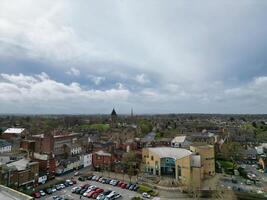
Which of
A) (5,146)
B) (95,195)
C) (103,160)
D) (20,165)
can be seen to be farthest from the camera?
(5,146)

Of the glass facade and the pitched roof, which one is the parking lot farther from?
the glass facade

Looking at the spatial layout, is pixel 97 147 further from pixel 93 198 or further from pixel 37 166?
pixel 93 198

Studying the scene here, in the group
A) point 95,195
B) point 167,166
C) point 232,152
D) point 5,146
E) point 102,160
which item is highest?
point 5,146

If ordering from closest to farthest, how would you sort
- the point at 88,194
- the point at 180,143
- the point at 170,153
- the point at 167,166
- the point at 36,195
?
the point at 36,195 < the point at 88,194 < the point at 167,166 < the point at 170,153 < the point at 180,143

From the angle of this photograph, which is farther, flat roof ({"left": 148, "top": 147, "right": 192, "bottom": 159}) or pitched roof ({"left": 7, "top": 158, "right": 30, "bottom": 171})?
flat roof ({"left": 148, "top": 147, "right": 192, "bottom": 159})

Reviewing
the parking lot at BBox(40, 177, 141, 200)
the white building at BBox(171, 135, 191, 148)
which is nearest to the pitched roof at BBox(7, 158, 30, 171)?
the parking lot at BBox(40, 177, 141, 200)

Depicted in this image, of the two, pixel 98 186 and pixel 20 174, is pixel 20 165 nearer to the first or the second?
pixel 20 174

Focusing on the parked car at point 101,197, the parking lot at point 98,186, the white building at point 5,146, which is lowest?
the parking lot at point 98,186

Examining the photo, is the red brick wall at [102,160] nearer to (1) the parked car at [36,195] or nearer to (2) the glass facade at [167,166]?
(2) the glass facade at [167,166]

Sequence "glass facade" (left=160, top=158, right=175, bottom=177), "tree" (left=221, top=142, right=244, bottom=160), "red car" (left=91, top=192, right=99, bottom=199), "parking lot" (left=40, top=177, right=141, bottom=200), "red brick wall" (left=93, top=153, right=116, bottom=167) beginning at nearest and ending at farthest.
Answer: "red car" (left=91, top=192, right=99, bottom=199) → "parking lot" (left=40, top=177, right=141, bottom=200) → "glass facade" (left=160, top=158, right=175, bottom=177) → "red brick wall" (left=93, top=153, right=116, bottom=167) → "tree" (left=221, top=142, right=244, bottom=160)

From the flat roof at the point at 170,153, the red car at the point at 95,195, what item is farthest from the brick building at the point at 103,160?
the red car at the point at 95,195

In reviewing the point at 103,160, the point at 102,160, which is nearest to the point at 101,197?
the point at 103,160

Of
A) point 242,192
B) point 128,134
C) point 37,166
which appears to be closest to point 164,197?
point 242,192
